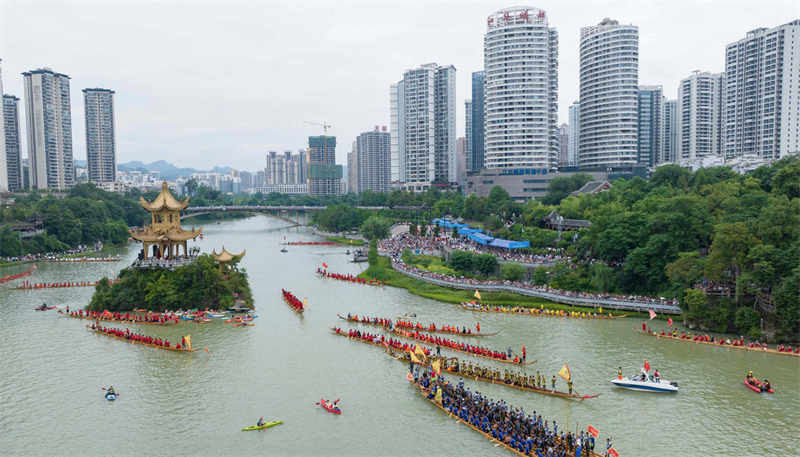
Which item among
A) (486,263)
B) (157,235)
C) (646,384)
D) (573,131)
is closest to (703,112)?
(573,131)

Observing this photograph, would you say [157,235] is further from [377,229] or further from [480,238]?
[377,229]

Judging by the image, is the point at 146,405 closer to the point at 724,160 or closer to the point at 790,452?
the point at 790,452

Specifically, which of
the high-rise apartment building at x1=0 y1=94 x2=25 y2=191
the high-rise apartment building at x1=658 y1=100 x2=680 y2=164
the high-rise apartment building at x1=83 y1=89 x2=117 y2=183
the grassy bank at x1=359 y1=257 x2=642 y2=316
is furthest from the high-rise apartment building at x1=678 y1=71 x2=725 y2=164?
the high-rise apartment building at x1=0 y1=94 x2=25 y2=191

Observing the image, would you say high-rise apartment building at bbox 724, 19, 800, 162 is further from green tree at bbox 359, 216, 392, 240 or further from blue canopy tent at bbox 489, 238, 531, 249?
green tree at bbox 359, 216, 392, 240

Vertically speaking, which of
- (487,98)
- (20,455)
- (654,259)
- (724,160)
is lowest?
(20,455)

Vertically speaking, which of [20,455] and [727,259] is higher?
[727,259]

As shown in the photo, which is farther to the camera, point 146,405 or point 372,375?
point 372,375

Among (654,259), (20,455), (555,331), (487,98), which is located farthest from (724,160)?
(20,455)
